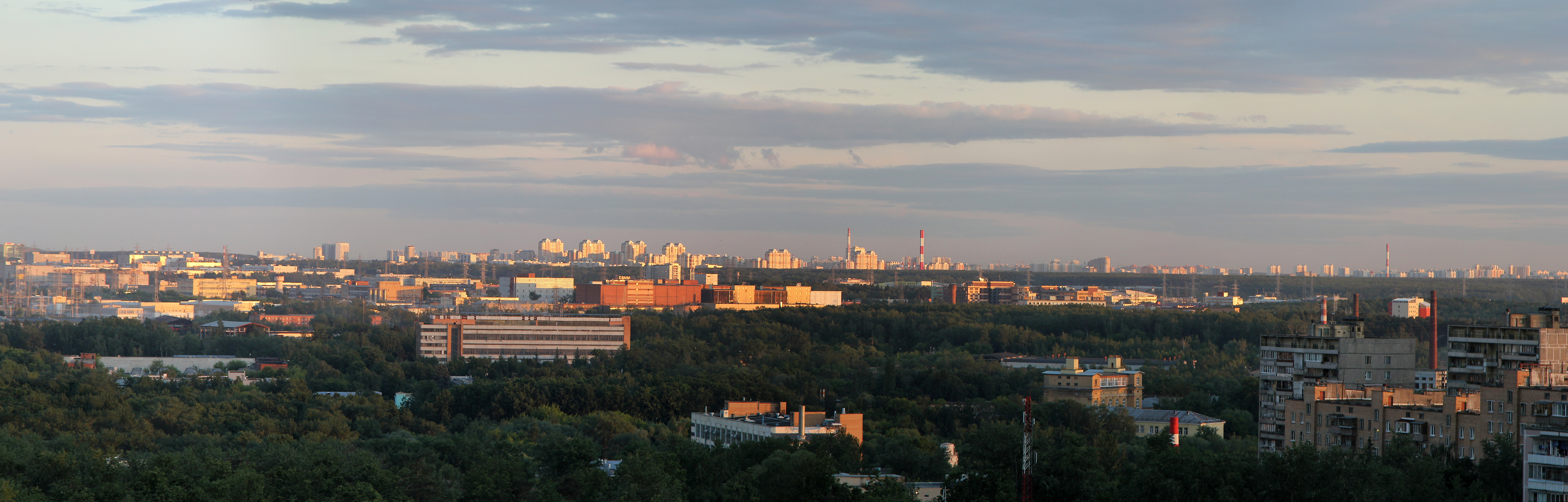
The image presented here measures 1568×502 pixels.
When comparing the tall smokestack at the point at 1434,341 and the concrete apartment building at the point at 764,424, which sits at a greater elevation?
the tall smokestack at the point at 1434,341

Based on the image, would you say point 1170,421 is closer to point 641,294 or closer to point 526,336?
point 526,336

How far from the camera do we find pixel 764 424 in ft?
204

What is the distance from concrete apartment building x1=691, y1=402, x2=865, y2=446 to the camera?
2341 inches

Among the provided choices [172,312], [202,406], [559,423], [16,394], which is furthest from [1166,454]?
[172,312]

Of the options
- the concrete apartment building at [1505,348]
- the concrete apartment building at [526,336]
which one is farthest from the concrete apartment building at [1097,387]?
the concrete apartment building at [526,336]

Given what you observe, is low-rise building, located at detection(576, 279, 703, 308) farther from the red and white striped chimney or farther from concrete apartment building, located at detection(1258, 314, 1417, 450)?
concrete apartment building, located at detection(1258, 314, 1417, 450)

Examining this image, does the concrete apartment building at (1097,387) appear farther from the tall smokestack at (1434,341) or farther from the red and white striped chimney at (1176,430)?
the tall smokestack at (1434,341)

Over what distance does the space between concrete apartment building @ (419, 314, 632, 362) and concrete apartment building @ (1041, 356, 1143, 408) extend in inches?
1786

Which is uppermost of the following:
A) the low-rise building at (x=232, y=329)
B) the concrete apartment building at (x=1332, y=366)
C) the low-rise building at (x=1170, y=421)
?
the concrete apartment building at (x=1332, y=366)

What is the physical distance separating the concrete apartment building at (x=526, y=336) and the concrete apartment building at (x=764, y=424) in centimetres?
4972

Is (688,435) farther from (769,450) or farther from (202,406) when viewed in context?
(202,406)

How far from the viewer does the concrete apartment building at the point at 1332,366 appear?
6116 cm

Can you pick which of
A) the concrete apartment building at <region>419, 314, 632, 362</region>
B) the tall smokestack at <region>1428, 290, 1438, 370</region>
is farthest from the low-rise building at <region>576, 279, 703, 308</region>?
the tall smokestack at <region>1428, 290, 1438, 370</region>

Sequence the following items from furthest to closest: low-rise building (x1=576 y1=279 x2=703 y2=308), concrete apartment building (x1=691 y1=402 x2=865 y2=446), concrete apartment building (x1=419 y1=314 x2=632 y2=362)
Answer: low-rise building (x1=576 y1=279 x2=703 y2=308) < concrete apartment building (x1=419 y1=314 x2=632 y2=362) < concrete apartment building (x1=691 y1=402 x2=865 y2=446)
